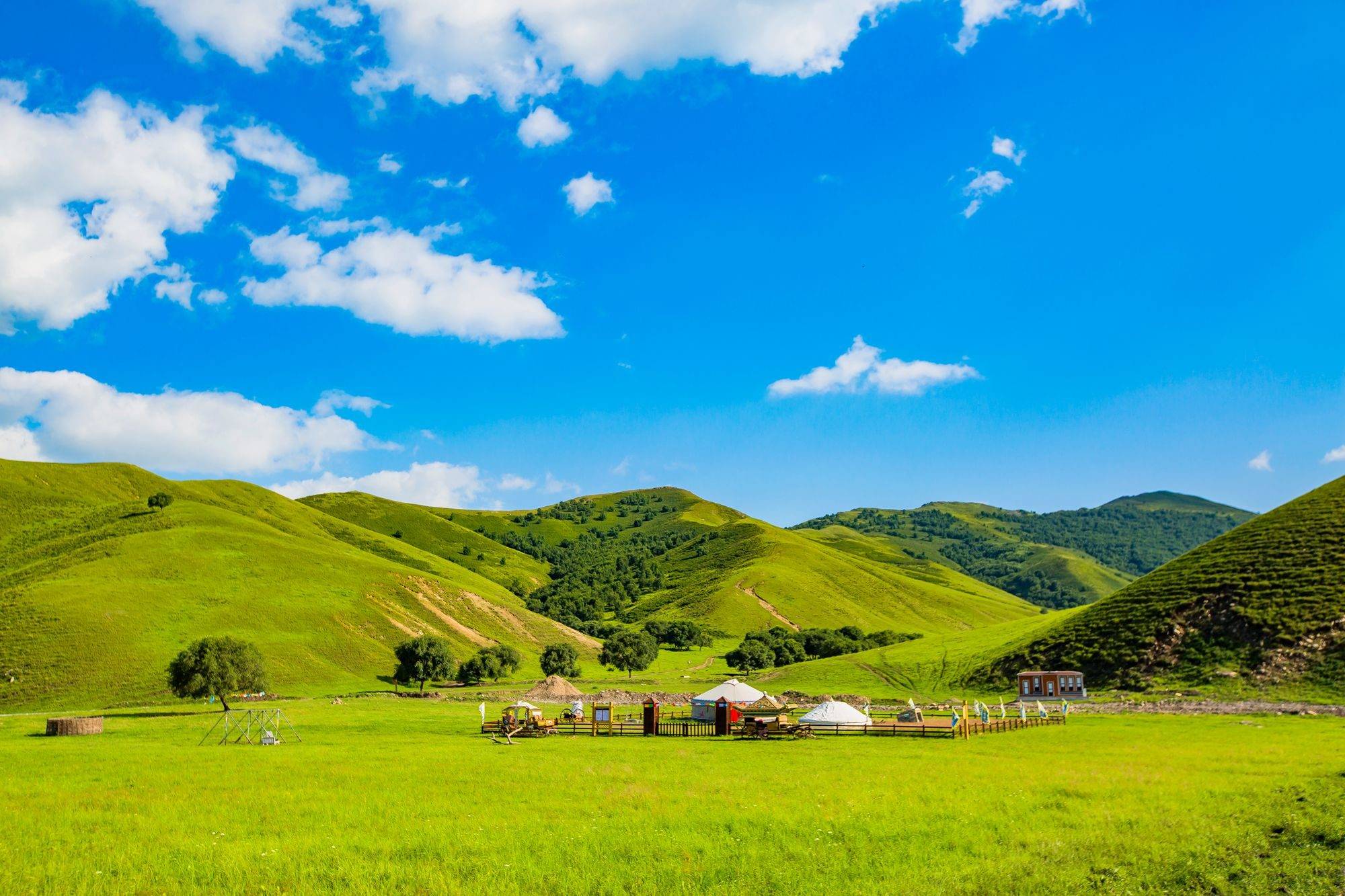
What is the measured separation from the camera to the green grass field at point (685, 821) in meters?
18.0

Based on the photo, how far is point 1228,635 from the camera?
80.6 metres

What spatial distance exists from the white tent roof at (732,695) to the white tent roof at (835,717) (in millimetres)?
8791

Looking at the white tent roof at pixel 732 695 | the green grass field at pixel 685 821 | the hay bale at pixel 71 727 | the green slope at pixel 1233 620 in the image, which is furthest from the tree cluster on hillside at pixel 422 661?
the green slope at pixel 1233 620

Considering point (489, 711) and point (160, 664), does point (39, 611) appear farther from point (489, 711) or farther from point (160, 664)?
point (489, 711)

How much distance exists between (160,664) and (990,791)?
10437 cm

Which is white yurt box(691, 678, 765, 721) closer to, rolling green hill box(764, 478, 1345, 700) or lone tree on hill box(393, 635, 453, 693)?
rolling green hill box(764, 478, 1345, 700)

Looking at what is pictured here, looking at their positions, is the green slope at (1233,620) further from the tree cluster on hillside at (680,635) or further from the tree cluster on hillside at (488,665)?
the tree cluster on hillside at (680,635)

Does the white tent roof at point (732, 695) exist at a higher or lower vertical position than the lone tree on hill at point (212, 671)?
lower

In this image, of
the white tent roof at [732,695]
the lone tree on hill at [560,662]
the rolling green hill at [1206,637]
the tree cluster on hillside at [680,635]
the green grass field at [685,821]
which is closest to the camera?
the green grass field at [685,821]

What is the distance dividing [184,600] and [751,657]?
289ft

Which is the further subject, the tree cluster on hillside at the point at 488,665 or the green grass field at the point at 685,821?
the tree cluster on hillside at the point at 488,665

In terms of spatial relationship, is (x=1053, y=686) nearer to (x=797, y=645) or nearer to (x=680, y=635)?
(x=797, y=645)

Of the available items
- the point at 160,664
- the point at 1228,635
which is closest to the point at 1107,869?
the point at 1228,635

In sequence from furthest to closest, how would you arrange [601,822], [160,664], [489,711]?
[160,664] → [489,711] → [601,822]
